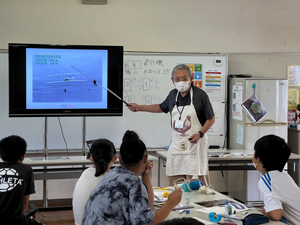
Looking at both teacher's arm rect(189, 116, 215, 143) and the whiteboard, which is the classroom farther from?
teacher's arm rect(189, 116, 215, 143)

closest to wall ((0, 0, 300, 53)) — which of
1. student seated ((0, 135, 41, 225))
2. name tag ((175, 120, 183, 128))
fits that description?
name tag ((175, 120, 183, 128))

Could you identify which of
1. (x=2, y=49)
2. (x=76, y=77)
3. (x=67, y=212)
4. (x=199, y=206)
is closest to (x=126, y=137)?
(x=199, y=206)

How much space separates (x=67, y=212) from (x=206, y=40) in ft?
9.55

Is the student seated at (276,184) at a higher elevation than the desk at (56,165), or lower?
higher

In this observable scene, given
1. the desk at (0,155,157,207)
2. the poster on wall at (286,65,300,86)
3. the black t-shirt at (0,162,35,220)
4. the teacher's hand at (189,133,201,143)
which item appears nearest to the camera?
the black t-shirt at (0,162,35,220)

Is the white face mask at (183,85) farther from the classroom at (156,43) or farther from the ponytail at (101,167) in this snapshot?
the ponytail at (101,167)

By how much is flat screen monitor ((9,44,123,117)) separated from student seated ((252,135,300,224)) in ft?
6.83

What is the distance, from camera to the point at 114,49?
3.71m

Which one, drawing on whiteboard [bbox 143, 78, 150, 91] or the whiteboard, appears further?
drawing on whiteboard [bbox 143, 78, 150, 91]

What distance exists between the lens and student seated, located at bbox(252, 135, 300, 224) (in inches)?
68.9

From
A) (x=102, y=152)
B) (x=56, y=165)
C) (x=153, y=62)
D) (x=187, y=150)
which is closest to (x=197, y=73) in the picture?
(x=153, y=62)

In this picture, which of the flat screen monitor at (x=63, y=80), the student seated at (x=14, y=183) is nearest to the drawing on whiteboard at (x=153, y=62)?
the flat screen monitor at (x=63, y=80)

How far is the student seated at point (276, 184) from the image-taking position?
5.74 feet

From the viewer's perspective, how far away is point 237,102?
4.47 metres
